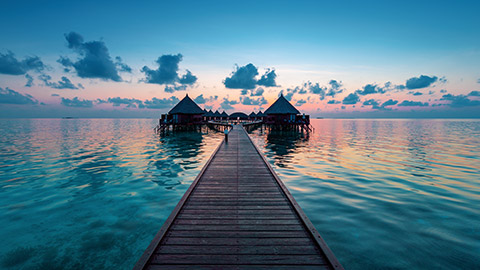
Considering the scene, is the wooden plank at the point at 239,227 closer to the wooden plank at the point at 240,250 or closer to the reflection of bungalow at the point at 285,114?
the wooden plank at the point at 240,250

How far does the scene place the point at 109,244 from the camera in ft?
17.7

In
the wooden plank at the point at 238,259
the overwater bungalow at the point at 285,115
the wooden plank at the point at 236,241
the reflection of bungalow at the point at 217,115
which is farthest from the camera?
the reflection of bungalow at the point at 217,115

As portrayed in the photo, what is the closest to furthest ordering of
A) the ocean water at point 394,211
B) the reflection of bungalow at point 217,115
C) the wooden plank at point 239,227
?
the wooden plank at point 239,227 < the ocean water at point 394,211 < the reflection of bungalow at point 217,115

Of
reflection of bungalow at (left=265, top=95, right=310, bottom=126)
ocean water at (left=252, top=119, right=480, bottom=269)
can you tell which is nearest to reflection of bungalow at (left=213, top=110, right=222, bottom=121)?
reflection of bungalow at (left=265, top=95, right=310, bottom=126)

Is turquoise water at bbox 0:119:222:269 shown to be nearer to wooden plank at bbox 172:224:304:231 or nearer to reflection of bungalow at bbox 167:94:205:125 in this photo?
wooden plank at bbox 172:224:304:231

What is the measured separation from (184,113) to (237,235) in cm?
3307

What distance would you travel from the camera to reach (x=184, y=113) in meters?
35.4

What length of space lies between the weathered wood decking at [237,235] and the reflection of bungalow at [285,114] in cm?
3105

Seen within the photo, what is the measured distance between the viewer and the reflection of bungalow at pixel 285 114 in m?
36.5

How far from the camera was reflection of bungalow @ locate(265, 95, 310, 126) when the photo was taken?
36.5 meters

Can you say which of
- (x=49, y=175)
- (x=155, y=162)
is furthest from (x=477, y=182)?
(x=49, y=175)

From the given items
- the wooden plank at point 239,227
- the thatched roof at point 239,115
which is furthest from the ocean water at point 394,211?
the thatched roof at point 239,115

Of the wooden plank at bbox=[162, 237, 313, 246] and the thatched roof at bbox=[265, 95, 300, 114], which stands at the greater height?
the thatched roof at bbox=[265, 95, 300, 114]

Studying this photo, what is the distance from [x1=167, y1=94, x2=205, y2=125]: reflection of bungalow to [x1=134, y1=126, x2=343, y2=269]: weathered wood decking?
30148mm
